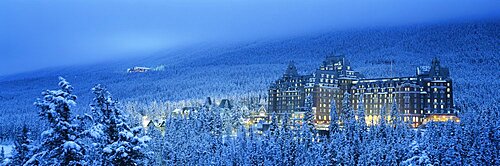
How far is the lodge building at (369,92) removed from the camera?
138 meters

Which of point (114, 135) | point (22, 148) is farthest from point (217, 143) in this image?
point (114, 135)

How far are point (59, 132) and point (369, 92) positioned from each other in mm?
130110

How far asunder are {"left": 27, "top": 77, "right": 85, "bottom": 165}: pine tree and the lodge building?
111883mm

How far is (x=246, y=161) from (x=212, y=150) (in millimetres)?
14776

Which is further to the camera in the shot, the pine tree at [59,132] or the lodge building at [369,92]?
the lodge building at [369,92]

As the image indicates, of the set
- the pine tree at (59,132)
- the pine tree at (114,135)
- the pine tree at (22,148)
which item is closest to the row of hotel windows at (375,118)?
the pine tree at (22,148)

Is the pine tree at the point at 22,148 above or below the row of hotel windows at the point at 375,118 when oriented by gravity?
above

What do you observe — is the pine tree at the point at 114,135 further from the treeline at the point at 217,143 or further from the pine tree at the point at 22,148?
the pine tree at the point at 22,148

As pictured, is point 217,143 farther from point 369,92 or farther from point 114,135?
point 114,135

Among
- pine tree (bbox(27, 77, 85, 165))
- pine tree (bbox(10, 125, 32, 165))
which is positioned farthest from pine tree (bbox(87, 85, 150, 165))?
pine tree (bbox(10, 125, 32, 165))

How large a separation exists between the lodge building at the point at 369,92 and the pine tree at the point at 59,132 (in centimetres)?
11188

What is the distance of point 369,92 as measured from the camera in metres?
147

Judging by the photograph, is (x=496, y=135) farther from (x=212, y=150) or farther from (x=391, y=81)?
(x=391, y=81)

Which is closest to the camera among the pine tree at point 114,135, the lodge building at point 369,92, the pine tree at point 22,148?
the pine tree at point 114,135
